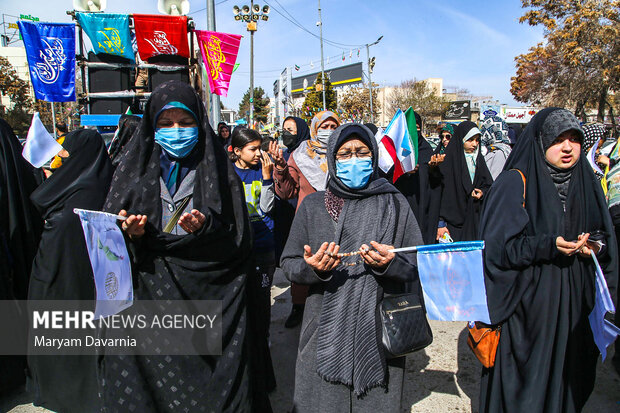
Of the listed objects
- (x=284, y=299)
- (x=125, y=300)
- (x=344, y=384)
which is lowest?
(x=284, y=299)

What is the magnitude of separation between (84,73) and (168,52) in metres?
1.26

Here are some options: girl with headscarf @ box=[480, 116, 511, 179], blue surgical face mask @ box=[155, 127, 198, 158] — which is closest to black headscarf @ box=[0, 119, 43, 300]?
blue surgical face mask @ box=[155, 127, 198, 158]

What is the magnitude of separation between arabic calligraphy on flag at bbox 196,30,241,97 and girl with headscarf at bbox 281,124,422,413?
5354 millimetres

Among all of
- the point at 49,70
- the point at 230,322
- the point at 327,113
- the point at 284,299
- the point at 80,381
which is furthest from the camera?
the point at 49,70

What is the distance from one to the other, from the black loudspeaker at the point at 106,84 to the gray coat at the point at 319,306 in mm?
5016

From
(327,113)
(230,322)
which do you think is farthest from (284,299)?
(230,322)

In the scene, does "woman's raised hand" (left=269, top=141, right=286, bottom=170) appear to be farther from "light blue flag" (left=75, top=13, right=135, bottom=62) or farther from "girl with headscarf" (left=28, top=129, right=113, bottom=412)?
"light blue flag" (left=75, top=13, right=135, bottom=62)

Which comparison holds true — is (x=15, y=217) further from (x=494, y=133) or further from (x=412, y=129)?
(x=494, y=133)

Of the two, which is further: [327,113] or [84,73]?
[84,73]

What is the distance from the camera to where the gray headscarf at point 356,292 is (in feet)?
5.61

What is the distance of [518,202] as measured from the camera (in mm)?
1990

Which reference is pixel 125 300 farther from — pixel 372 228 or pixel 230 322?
pixel 372 228

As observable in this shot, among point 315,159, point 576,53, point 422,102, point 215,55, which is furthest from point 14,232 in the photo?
point 422,102

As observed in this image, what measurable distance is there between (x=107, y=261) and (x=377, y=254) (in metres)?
1.16
